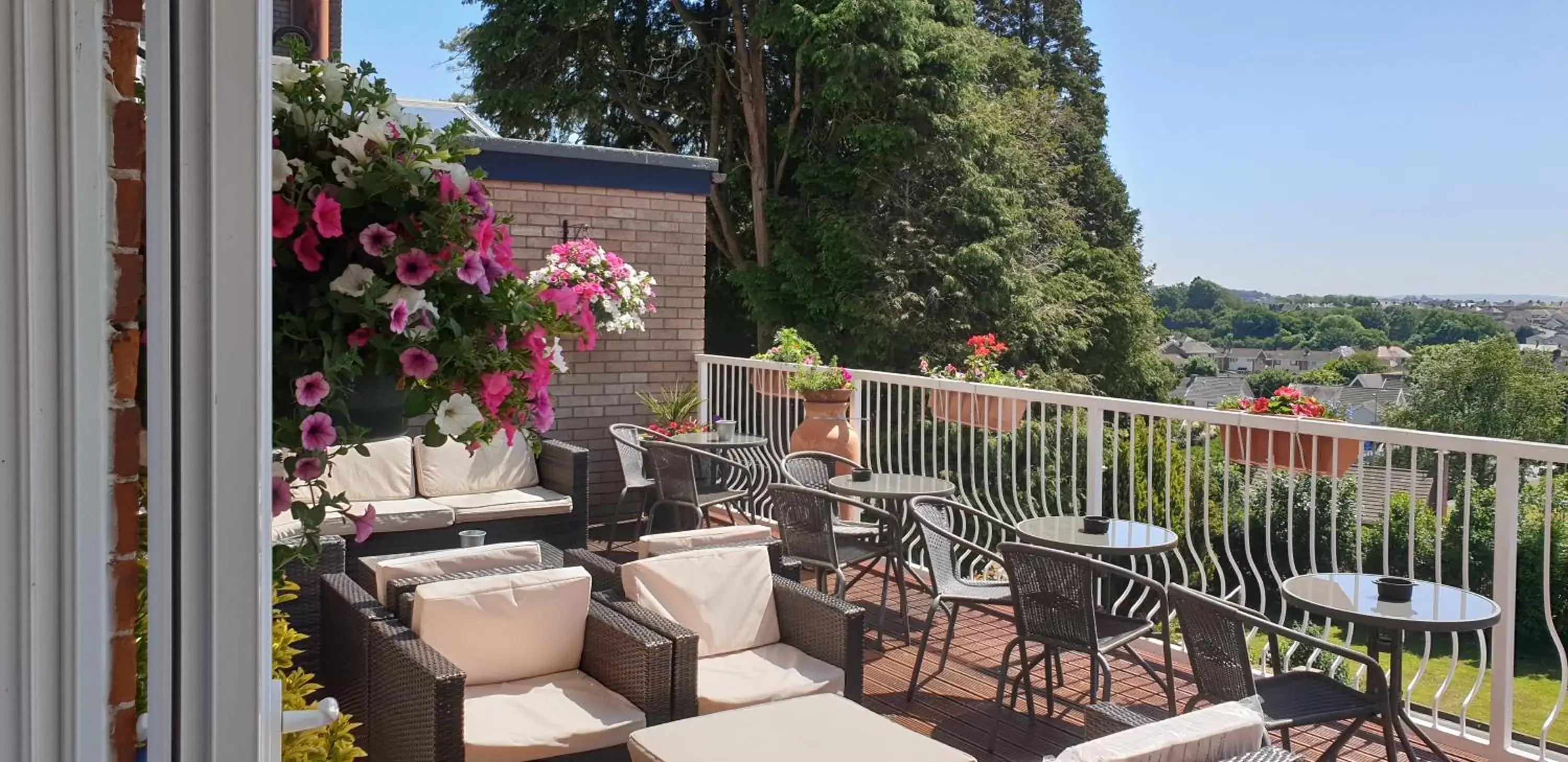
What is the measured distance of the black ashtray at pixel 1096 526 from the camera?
179 inches

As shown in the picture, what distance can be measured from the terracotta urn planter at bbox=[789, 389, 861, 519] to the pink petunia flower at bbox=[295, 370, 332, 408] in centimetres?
552

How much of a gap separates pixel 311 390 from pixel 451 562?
2.40 meters

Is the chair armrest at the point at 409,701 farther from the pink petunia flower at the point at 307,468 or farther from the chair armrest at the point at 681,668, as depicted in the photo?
the pink petunia flower at the point at 307,468

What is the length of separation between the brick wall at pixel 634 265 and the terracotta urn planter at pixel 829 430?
1.86 m

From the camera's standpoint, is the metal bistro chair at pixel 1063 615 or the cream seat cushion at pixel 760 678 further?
the metal bistro chair at pixel 1063 615

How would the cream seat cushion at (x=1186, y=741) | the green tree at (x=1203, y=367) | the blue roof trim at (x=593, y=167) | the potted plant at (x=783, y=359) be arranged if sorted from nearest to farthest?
the cream seat cushion at (x=1186, y=741)
the potted plant at (x=783, y=359)
the blue roof trim at (x=593, y=167)
the green tree at (x=1203, y=367)

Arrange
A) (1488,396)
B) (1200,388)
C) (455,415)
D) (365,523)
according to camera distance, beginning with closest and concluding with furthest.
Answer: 1. (455,415)
2. (365,523)
3. (1488,396)
4. (1200,388)

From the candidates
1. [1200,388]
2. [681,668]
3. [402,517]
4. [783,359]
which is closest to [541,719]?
[681,668]

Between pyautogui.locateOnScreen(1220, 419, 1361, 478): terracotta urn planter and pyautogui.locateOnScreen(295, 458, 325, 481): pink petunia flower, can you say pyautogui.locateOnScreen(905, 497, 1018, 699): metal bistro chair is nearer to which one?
pyautogui.locateOnScreen(1220, 419, 1361, 478): terracotta urn planter

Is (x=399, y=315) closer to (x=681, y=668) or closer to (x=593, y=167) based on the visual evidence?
(x=681, y=668)

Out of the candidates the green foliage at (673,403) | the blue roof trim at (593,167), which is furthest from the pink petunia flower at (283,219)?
the green foliage at (673,403)

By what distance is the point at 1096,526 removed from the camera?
15.0 ft

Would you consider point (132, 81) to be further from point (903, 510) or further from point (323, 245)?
point (903, 510)

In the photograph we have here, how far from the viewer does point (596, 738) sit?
316 cm
